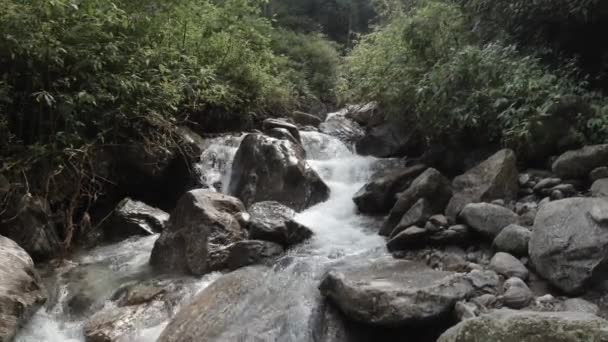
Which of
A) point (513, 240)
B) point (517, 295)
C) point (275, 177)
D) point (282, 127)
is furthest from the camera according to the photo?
point (282, 127)

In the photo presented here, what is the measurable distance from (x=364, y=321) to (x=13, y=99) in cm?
502

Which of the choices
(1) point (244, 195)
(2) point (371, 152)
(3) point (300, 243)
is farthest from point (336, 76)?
(3) point (300, 243)

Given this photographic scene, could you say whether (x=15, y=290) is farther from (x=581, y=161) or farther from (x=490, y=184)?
(x=581, y=161)

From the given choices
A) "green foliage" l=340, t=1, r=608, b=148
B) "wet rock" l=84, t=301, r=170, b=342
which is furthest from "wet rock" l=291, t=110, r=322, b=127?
"wet rock" l=84, t=301, r=170, b=342

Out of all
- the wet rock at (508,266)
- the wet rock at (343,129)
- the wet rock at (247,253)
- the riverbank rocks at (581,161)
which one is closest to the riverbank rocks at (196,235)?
the wet rock at (247,253)

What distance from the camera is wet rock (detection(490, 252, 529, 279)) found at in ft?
12.6

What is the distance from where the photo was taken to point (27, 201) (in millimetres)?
5551

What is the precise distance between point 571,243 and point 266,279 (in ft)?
9.48

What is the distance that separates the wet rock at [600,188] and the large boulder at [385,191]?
274 centimetres

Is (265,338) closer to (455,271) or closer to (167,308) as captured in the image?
(167,308)

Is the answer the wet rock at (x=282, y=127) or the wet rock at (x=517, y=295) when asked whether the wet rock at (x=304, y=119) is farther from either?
the wet rock at (x=517, y=295)

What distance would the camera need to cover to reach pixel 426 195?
5551mm

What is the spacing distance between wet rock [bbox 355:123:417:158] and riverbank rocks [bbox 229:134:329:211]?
2.31m

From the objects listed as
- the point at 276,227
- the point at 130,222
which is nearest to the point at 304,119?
the point at 130,222
